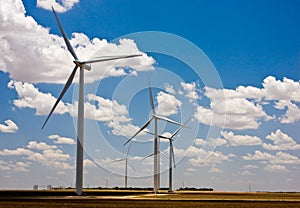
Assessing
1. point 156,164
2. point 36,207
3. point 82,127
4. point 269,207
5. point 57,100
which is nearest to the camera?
point 36,207

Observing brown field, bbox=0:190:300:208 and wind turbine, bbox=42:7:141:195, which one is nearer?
brown field, bbox=0:190:300:208

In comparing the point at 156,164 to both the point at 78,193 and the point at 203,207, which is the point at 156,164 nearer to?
the point at 78,193

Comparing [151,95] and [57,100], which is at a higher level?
[151,95]

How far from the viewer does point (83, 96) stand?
9175 cm

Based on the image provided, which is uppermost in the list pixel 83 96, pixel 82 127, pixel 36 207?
pixel 83 96

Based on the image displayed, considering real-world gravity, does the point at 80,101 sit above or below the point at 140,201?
above

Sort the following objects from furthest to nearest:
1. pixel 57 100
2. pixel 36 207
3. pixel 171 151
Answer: pixel 171 151, pixel 57 100, pixel 36 207

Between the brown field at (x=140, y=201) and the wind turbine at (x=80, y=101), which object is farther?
the wind turbine at (x=80, y=101)

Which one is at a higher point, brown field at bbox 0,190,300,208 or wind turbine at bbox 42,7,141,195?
wind turbine at bbox 42,7,141,195

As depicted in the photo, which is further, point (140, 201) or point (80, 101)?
point (80, 101)

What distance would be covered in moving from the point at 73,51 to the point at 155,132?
115 feet

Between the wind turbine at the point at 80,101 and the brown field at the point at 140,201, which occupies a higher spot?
the wind turbine at the point at 80,101

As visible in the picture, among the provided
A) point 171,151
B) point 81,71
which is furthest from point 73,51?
point 171,151

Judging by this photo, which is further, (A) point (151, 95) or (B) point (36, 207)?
(A) point (151, 95)
